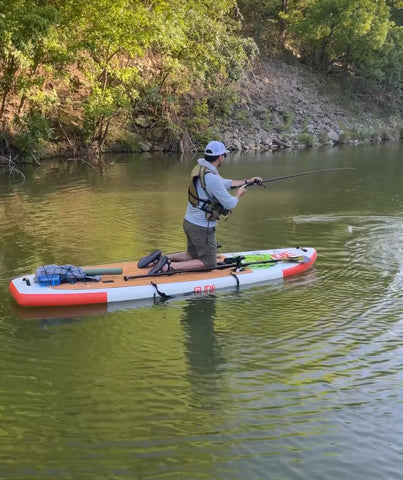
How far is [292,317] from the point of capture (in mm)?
6266

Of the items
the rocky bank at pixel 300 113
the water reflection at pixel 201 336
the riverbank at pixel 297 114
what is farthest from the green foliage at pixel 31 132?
the water reflection at pixel 201 336

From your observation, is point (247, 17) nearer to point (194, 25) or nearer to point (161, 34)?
point (194, 25)

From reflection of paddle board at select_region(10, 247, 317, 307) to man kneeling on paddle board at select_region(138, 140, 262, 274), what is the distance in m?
0.15

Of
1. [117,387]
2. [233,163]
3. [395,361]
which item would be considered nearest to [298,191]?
[233,163]

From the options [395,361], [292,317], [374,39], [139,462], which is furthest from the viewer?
[374,39]

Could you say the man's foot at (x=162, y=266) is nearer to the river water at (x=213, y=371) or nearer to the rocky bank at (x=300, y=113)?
the river water at (x=213, y=371)

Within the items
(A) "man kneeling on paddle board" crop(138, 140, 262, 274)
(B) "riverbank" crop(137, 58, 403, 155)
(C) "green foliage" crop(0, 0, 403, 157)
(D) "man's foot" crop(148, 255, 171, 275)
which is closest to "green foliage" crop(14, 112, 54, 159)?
(C) "green foliage" crop(0, 0, 403, 157)

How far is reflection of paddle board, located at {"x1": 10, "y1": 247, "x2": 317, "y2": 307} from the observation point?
6.31 m

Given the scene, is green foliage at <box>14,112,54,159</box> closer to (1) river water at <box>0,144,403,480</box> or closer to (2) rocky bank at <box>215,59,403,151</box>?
(1) river water at <box>0,144,403,480</box>

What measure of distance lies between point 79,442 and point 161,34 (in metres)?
15.1

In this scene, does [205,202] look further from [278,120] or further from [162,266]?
[278,120]

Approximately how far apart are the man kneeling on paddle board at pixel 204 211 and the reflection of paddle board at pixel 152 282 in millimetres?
148

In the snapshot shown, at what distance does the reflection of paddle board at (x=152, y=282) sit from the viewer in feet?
20.7

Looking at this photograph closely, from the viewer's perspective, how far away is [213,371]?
5.00 m
